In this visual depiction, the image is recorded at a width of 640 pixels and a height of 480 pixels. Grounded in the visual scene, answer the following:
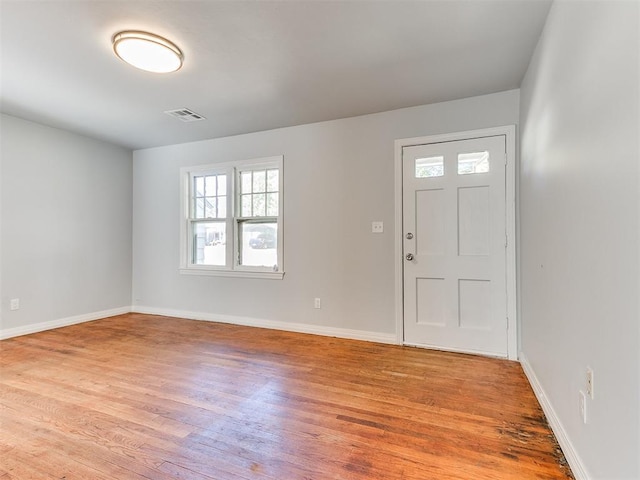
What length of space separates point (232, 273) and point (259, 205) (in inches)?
37.2

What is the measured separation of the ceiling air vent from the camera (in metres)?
3.44

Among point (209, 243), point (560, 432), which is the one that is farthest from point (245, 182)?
point (560, 432)

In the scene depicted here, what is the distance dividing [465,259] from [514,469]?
189 centimetres

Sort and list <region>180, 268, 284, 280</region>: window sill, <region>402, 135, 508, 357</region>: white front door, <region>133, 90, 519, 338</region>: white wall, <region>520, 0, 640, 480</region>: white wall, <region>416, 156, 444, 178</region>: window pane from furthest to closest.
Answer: <region>180, 268, 284, 280</region>: window sill, <region>133, 90, 519, 338</region>: white wall, <region>416, 156, 444, 178</region>: window pane, <region>402, 135, 508, 357</region>: white front door, <region>520, 0, 640, 480</region>: white wall

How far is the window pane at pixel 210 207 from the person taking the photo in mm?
4520

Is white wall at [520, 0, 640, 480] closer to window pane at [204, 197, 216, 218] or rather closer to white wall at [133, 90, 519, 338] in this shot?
white wall at [133, 90, 519, 338]

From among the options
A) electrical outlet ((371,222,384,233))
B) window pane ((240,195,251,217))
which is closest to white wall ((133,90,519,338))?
electrical outlet ((371,222,384,233))

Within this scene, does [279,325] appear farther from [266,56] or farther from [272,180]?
[266,56]

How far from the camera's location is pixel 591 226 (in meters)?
1.30

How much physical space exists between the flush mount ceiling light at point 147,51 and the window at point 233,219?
1770 millimetres

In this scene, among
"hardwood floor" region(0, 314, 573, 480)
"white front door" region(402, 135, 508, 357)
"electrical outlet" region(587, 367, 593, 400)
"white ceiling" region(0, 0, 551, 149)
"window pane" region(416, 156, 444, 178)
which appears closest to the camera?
"electrical outlet" region(587, 367, 593, 400)

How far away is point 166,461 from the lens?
5.15 feet

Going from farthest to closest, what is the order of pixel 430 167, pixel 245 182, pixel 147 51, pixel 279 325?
pixel 245 182
pixel 279 325
pixel 430 167
pixel 147 51

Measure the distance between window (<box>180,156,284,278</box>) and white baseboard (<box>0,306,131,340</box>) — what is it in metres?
1.20
